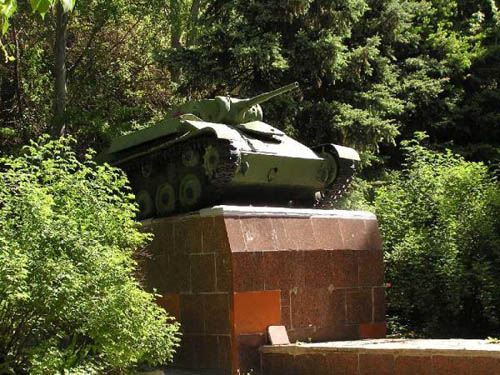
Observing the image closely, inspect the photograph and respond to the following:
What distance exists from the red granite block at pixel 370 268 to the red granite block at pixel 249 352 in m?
1.76

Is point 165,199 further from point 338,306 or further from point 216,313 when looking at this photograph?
point 338,306

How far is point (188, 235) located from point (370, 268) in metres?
2.35

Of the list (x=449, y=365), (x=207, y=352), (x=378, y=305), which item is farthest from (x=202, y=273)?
(x=449, y=365)

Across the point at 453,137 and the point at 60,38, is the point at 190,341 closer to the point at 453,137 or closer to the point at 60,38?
the point at 60,38

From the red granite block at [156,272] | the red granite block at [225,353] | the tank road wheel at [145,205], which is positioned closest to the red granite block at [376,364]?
the red granite block at [225,353]

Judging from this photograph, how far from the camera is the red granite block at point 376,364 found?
6500mm

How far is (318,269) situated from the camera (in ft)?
28.0

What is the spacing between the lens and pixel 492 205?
1030 cm

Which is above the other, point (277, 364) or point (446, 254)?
point (446, 254)

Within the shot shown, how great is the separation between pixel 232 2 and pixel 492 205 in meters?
7.51

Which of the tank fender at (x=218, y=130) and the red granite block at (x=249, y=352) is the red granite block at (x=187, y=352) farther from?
the tank fender at (x=218, y=130)

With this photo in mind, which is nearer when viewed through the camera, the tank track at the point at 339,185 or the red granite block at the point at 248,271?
the red granite block at the point at 248,271

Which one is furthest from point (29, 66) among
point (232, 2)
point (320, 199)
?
point (320, 199)

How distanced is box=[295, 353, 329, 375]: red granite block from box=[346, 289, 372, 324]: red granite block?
1554 millimetres
